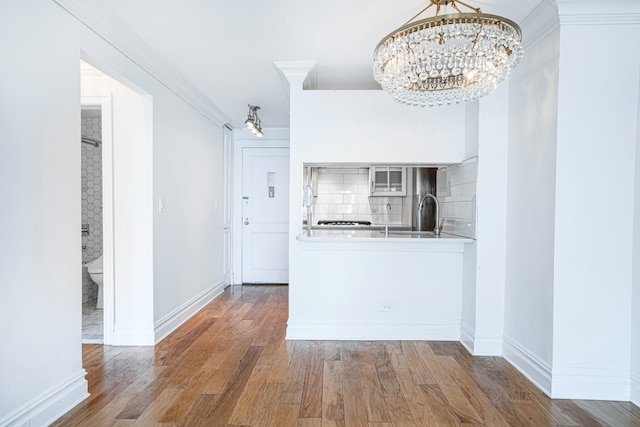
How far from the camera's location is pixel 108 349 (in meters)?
2.66

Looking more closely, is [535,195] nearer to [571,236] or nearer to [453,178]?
[571,236]

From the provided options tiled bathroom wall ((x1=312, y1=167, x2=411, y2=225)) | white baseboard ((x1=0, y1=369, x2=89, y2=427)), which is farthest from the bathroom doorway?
tiled bathroom wall ((x1=312, y1=167, x2=411, y2=225))

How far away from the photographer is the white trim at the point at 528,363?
79.6 inches

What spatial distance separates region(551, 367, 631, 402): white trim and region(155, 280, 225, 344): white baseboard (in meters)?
2.95

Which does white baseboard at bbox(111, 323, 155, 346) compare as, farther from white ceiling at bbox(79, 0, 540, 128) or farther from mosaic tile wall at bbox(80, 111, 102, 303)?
white ceiling at bbox(79, 0, 540, 128)

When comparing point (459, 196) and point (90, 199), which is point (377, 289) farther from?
point (90, 199)

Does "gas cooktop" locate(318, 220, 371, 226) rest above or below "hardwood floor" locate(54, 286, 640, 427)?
above

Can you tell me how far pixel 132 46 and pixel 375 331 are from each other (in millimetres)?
2961

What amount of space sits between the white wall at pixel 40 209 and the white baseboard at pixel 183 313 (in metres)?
0.93

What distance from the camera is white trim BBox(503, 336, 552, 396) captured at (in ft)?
6.64

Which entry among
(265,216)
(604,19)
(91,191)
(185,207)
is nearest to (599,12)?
(604,19)

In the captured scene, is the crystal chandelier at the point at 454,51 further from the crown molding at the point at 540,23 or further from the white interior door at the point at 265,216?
the white interior door at the point at 265,216

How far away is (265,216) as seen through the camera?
16.4ft

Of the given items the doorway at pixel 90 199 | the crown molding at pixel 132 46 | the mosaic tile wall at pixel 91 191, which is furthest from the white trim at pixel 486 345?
the mosaic tile wall at pixel 91 191
